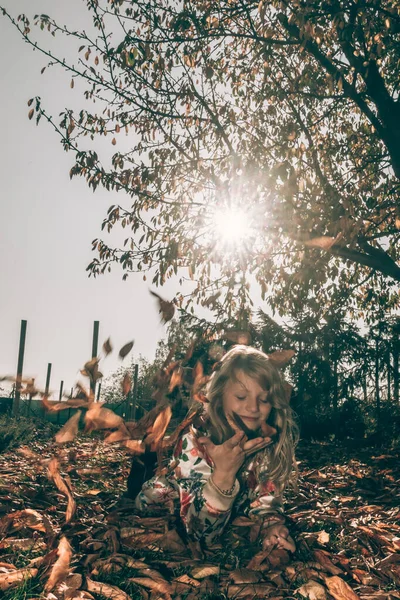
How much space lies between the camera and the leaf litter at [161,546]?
80.2 inches

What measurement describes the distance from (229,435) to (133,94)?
4601 millimetres

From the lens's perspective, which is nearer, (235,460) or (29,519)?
(235,460)

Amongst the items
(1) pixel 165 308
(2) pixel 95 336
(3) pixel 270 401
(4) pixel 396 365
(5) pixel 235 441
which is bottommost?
(5) pixel 235 441

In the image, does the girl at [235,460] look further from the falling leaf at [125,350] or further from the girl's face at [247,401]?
the falling leaf at [125,350]

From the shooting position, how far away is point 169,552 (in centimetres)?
247

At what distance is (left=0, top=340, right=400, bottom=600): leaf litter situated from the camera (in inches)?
80.2

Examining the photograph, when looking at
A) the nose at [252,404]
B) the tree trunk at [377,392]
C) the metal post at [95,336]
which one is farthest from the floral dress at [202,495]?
the metal post at [95,336]

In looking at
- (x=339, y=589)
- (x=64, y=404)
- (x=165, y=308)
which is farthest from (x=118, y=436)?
(x=339, y=589)

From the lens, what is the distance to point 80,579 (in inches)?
81.1

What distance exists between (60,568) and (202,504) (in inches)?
32.7

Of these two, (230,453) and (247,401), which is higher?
(247,401)

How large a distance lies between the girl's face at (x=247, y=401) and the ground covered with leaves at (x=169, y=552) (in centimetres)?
59

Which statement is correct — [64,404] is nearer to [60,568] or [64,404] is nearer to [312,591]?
[60,568]

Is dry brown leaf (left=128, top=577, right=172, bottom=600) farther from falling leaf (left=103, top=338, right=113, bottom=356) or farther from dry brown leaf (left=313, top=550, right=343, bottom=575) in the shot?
falling leaf (left=103, top=338, right=113, bottom=356)
